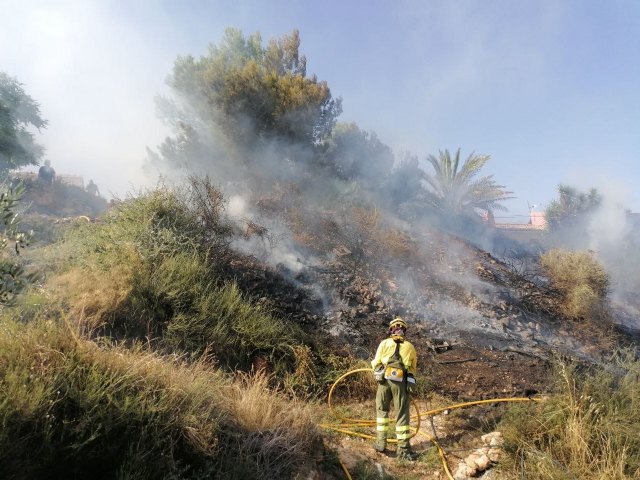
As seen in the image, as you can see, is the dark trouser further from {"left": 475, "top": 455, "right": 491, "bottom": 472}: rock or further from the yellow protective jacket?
{"left": 475, "top": 455, "right": 491, "bottom": 472}: rock

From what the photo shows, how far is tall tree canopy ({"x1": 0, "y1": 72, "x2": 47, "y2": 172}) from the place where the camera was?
1869 cm

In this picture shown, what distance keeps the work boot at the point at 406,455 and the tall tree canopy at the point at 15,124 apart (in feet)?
74.4

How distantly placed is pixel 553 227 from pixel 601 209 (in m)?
2.75

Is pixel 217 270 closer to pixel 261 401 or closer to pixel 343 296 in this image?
pixel 343 296

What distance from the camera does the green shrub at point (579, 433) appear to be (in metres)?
3.42

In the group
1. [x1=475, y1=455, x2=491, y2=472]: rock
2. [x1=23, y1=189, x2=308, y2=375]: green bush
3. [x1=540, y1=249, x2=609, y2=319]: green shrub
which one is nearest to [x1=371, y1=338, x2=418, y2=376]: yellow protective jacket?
[x1=475, y1=455, x2=491, y2=472]: rock

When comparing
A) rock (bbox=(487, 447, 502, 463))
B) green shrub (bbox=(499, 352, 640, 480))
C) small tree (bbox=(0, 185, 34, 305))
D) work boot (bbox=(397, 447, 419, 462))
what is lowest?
work boot (bbox=(397, 447, 419, 462))

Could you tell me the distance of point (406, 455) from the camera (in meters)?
4.34

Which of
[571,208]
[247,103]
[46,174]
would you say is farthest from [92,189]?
[571,208]

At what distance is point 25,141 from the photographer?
21.8 m

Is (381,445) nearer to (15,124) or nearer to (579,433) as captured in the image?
(579,433)

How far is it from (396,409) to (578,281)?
9.84 m

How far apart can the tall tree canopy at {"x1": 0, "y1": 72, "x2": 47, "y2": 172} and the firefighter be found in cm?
2204

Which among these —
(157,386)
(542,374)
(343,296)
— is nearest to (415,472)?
(157,386)
